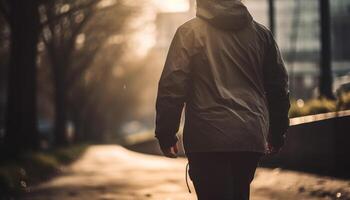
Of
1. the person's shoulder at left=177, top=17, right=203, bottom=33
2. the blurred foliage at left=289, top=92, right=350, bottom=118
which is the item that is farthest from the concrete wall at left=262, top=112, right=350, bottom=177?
the person's shoulder at left=177, top=17, right=203, bottom=33

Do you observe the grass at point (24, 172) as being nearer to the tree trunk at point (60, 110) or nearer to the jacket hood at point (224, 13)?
the jacket hood at point (224, 13)

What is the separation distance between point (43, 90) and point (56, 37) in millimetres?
15418

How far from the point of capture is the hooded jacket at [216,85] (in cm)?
378

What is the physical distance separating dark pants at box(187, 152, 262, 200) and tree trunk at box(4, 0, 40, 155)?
13.5 meters

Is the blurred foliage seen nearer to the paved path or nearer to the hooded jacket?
the paved path

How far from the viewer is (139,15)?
23641 mm

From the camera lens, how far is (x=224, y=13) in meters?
3.89

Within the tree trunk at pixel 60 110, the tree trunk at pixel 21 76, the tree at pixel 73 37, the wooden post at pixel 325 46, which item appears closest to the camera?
the wooden post at pixel 325 46

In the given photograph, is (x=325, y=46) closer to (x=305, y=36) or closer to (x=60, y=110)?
(x=60, y=110)

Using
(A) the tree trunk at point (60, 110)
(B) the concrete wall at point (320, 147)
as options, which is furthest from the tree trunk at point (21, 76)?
(A) the tree trunk at point (60, 110)

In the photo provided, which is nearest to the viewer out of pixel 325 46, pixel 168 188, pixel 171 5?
pixel 168 188

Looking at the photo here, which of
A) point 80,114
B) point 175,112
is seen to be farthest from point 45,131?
point 175,112

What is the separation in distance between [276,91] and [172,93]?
66 centimetres

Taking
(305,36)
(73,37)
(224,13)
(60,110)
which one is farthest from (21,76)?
(305,36)
